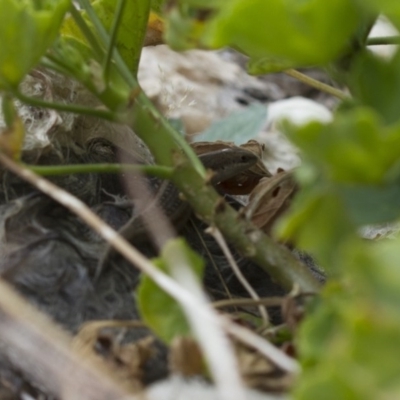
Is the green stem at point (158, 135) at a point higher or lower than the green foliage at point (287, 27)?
lower

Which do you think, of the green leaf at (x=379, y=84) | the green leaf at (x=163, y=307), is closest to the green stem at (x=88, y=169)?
the green leaf at (x=163, y=307)

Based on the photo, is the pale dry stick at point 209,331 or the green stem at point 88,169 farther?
the green stem at point 88,169

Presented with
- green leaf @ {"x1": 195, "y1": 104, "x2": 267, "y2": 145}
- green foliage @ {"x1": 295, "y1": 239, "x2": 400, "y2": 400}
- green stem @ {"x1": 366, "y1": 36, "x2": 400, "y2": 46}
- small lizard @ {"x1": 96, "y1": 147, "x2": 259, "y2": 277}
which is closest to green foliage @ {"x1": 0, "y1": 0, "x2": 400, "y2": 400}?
green foliage @ {"x1": 295, "y1": 239, "x2": 400, "y2": 400}

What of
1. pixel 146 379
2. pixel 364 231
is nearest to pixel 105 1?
pixel 146 379

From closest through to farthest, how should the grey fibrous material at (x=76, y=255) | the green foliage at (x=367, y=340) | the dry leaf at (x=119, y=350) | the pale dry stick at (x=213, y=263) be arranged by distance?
the green foliage at (x=367, y=340), the dry leaf at (x=119, y=350), the grey fibrous material at (x=76, y=255), the pale dry stick at (x=213, y=263)

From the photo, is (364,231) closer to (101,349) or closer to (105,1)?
(105,1)

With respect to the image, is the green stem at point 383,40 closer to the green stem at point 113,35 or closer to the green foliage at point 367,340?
the green stem at point 113,35

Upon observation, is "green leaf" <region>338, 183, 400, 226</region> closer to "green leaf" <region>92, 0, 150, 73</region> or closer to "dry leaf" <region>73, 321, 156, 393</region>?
"dry leaf" <region>73, 321, 156, 393</region>
